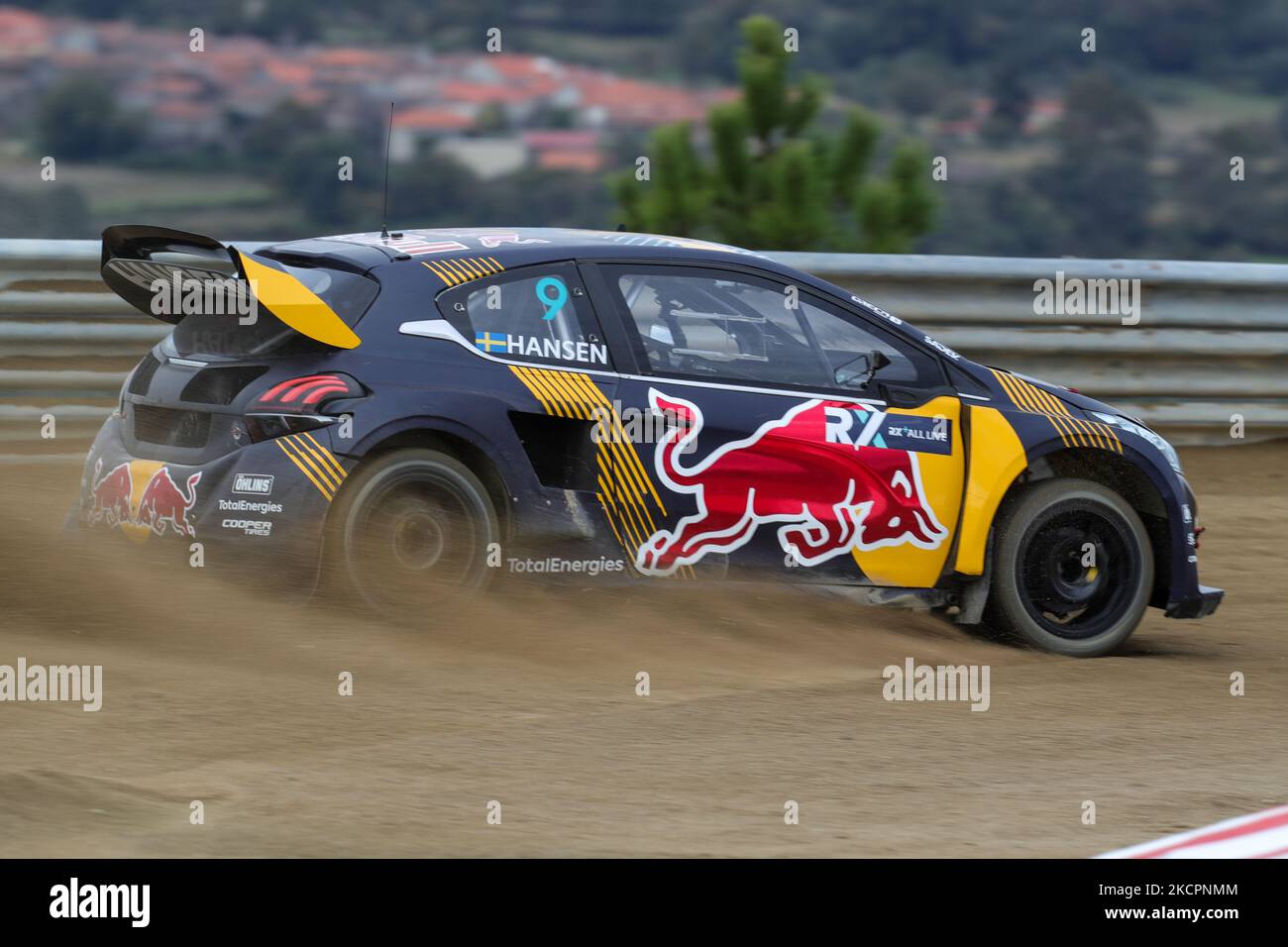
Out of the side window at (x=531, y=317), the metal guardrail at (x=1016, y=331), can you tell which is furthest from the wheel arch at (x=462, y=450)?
the metal guardrail at (x=1016, y=331)

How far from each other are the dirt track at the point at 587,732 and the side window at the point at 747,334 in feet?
2.95

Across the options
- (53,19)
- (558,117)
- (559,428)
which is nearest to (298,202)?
(558,117)

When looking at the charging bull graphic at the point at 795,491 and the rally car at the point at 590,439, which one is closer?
the rally car at the point at 590,439

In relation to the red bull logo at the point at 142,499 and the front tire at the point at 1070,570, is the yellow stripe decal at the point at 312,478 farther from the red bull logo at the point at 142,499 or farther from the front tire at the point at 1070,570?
the front tire at the point at 1070,570

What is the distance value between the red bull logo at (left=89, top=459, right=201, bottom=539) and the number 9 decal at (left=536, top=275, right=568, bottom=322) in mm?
1432

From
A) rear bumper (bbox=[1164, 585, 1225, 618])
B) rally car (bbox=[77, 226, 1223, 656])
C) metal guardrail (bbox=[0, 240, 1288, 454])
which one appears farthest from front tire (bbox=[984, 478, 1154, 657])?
metal guardrail (bbox=[0, 240, 1288, 454])

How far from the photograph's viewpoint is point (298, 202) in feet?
82.7

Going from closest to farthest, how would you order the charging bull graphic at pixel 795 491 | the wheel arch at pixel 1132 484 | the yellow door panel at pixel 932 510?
Result: the charging bull graphic at pixel 795 491 → the yellow door panel at pixel 932 510 → the wheel arch at pixel 1132 484

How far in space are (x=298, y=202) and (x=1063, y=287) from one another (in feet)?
52.4

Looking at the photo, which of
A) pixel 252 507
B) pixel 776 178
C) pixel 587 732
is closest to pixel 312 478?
pixel 252 507

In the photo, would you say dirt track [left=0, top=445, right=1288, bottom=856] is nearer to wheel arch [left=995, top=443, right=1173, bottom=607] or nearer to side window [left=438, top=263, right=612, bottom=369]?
wheel arch [left=995, top=443, right=1173, bottom=607]

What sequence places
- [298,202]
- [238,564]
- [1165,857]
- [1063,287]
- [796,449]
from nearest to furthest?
[1165,857], [238,564], [796,449], [1063,287], [298,202]

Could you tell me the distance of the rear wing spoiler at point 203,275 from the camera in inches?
248

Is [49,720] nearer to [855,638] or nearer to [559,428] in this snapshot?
[559,428]
